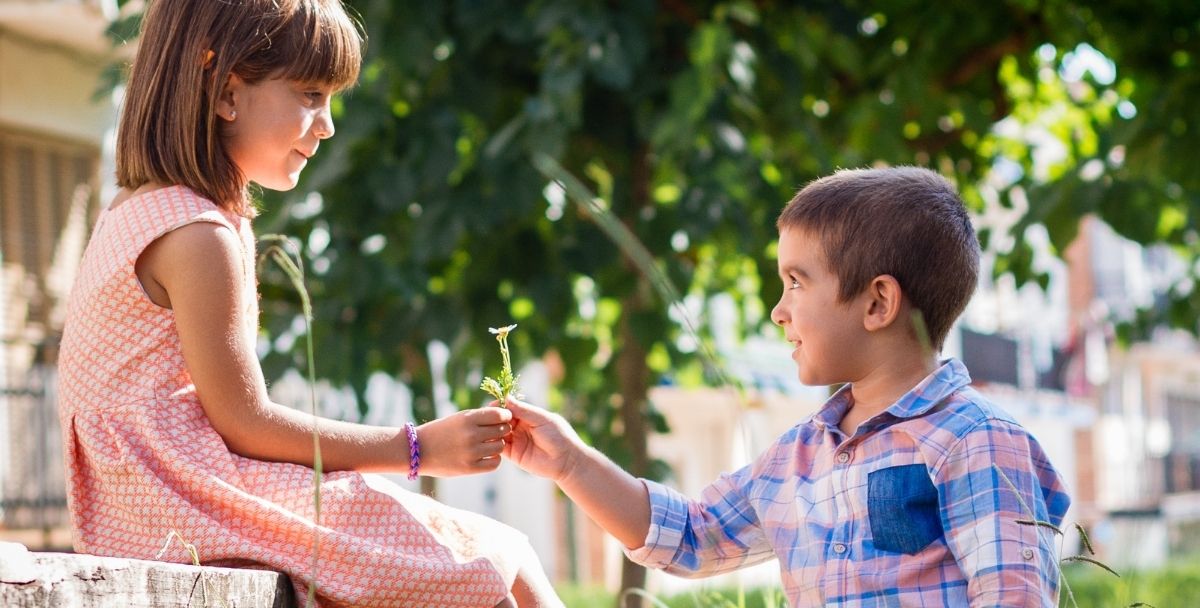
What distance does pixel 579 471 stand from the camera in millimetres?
1616

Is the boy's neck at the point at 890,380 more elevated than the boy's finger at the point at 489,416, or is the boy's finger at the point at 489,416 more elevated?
the boy's neck at the point at 890,380

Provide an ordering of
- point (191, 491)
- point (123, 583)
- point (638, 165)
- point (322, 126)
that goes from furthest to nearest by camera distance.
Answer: point (638, 165)
point (322, 126)
point (191, 491)
point (123, 583)

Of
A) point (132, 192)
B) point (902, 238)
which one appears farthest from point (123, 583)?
point (902, 238)

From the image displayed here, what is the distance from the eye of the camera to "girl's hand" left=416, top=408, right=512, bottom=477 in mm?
1425

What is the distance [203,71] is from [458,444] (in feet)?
1.60

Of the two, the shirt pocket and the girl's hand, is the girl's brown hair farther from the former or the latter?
the shirt pocket

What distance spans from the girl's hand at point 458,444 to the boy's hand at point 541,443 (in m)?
0.12

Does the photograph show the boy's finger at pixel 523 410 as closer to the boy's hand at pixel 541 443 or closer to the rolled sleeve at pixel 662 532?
the boy's hand at pixel 541 443

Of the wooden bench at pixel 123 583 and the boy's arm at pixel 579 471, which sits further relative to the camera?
the boy's arm at pixel 579 471

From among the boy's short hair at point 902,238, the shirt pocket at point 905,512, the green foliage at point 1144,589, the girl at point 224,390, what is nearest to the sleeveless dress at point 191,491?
the girl at point 224,390

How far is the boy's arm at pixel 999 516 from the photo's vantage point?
4.34 ft

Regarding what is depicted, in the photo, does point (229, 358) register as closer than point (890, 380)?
Yes

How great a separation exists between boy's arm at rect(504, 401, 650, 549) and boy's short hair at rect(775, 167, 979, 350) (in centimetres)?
36

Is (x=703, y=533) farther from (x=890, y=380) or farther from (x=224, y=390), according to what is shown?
(x=224, y=390)
